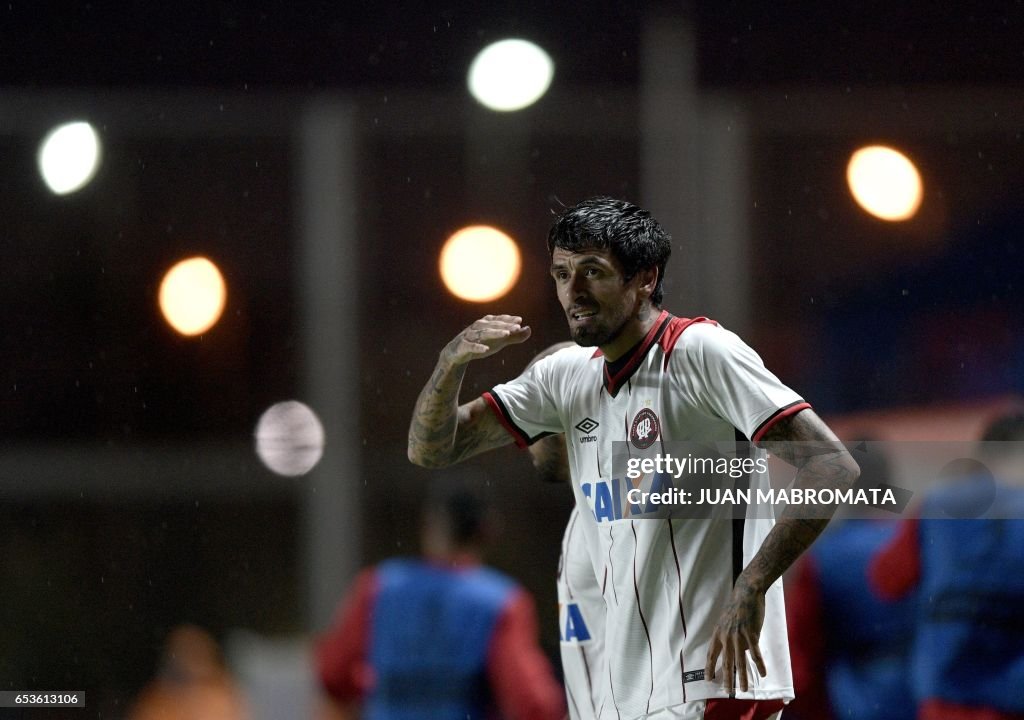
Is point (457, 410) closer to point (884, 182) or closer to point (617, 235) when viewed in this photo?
point (617, 235)

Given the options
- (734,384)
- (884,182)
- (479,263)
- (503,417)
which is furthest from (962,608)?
(479,263)

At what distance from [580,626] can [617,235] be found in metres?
0.63

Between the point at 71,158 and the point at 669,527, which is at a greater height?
the point at 71,158

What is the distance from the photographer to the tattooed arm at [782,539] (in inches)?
61.1

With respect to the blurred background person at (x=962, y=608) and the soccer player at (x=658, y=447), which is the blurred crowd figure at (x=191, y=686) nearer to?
the soccer player at (x=658, y=447)

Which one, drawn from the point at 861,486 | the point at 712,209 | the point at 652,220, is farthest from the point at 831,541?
the point at 712,209

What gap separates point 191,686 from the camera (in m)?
3.07

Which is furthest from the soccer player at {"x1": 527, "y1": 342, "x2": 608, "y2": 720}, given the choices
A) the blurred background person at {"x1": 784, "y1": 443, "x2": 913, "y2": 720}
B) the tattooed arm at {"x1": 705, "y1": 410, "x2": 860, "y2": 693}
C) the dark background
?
the dark background

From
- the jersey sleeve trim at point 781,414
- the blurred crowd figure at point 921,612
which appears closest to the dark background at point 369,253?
the blurred crowd figure at point 921,612

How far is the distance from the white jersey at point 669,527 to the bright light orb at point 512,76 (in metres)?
1.68

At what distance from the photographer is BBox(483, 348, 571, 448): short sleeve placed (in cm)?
189

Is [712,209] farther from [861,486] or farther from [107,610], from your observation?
[107,610]

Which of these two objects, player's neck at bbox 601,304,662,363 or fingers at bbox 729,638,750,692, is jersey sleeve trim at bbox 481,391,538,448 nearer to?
player's neck at bbox 601,304,662,363

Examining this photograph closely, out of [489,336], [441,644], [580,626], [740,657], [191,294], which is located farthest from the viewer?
[191,294]
